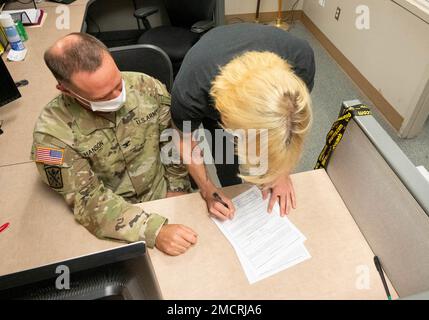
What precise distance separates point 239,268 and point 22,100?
1.27 metres

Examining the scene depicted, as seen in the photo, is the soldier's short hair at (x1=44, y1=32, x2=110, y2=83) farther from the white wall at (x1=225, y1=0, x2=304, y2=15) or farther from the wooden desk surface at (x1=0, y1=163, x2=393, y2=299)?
the white wall at (x1=225, y1=0, x2=304, y2=15)

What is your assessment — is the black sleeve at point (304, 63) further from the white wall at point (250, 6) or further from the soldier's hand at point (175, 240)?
the white wall at point (250, 6)

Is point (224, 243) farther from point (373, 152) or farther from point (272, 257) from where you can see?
point (373, 152)

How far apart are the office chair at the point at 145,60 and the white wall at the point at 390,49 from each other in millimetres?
1538

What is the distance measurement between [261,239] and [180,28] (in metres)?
1.99

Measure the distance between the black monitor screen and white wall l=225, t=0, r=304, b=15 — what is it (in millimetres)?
2450

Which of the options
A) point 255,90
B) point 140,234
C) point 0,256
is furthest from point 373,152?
point 0,256

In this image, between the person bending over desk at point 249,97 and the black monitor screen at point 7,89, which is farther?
the black monitor screen at point 7,89

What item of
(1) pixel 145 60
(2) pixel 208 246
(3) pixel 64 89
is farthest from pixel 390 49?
(3) pixel 64 89

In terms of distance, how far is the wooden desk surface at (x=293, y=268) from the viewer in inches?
35.2

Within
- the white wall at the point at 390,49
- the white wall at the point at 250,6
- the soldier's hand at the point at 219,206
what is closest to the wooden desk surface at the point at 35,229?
the soldier's hand at the point at 219,206

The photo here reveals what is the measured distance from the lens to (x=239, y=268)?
3.10ft

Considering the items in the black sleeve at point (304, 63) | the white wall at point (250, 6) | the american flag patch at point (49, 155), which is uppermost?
the black sleeve at point (304, 63)

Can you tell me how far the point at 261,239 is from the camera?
1002 mm
